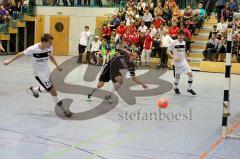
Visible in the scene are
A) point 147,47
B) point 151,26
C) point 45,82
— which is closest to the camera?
point 45,82

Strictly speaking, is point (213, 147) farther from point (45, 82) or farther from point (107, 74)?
point (107, 74)

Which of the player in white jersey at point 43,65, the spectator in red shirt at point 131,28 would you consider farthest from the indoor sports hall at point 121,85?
the spectator in red shirt at point 131,28

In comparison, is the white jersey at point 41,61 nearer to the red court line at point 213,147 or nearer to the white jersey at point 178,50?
the red court line at point 213,147

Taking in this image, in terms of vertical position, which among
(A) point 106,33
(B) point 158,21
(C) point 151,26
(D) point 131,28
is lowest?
(A) point 106,33

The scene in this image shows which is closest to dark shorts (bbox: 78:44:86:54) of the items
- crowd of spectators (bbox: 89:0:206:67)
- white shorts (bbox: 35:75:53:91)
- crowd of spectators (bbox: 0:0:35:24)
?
crowd of spectators (bbox: 89:0:206:67)

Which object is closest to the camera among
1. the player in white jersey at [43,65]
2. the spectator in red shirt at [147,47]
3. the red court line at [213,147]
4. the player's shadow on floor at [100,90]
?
the red court line at [213,147]

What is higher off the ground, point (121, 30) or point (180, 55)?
point (121, 30)

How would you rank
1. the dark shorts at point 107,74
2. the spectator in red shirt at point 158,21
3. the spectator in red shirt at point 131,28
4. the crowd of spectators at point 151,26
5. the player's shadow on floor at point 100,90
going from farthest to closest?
the spectator in red shirt at point 158,21
the spectator in red shirt at point 131,28
the crowd of spectators at point 151,26
the dark shorts at point 107,74
the player's shadow on floor at point 100,90

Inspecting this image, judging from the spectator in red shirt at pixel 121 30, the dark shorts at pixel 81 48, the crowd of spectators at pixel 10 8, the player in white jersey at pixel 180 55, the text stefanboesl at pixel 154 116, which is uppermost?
the crowd of spectators at pixel 10 8

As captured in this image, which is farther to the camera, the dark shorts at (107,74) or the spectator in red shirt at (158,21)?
the spectator in red shirt at (158,21)

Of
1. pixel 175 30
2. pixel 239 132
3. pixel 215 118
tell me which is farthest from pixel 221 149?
pixel 175 30

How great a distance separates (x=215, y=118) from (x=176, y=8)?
1603 cm

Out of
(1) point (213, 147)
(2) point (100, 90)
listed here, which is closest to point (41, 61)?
(2) point (100, 90)

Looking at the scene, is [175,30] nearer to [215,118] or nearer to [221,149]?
[215,118]
